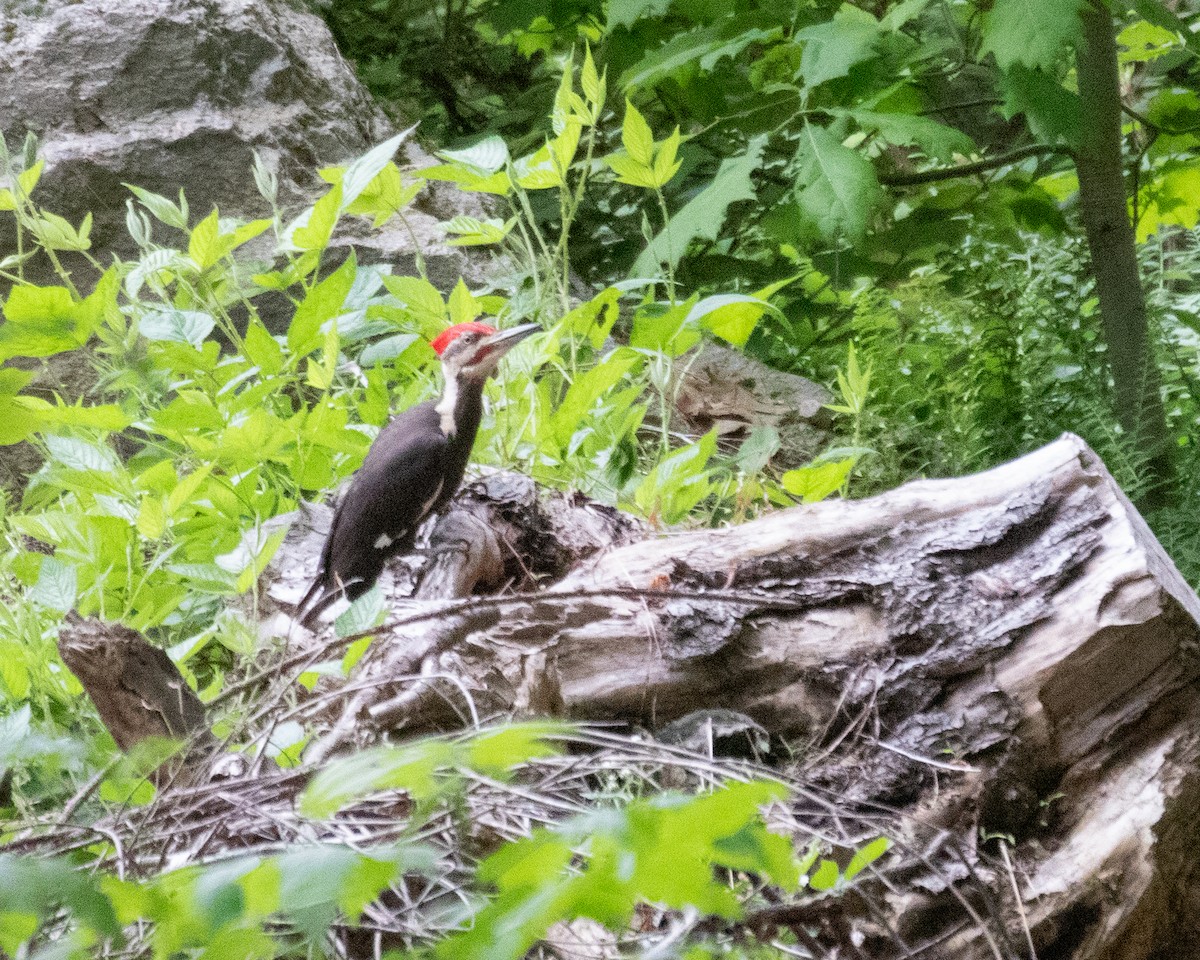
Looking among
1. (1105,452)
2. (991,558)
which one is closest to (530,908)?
(991,558)

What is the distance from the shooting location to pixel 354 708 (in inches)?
54.4

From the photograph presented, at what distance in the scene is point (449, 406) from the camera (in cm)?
228

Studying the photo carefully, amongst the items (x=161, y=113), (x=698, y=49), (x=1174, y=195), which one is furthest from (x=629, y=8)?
(x=161, y=113)

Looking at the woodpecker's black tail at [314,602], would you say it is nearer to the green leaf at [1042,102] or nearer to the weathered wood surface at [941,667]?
the weathered wood surface at [941,667]

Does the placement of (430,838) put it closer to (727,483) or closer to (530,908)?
(530,908)

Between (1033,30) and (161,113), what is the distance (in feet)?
8.29

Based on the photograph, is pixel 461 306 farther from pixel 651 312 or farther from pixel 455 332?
pixel 651 312

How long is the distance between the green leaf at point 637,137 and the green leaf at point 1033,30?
648mm

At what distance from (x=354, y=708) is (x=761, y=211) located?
6.64ft

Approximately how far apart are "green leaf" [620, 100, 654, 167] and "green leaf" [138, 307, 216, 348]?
3.16 feet

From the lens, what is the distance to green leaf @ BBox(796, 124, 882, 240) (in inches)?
86.0

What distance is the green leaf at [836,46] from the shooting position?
6.87ft

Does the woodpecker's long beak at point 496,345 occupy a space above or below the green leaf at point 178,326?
above

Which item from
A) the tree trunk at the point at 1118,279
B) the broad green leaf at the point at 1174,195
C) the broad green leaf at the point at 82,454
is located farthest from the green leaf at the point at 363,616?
the broad green leaf at the point at 1174,195
